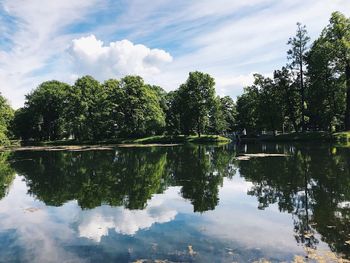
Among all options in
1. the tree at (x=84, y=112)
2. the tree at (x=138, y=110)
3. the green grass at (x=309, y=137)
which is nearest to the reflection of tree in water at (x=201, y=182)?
the green grass at (x=309, y=137)

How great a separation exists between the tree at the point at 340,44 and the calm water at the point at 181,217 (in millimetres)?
44781

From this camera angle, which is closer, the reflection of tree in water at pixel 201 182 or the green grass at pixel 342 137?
the reflection of tree in water at pixel 201 182

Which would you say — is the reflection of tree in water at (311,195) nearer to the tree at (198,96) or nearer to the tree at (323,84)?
the tree at (323,84)

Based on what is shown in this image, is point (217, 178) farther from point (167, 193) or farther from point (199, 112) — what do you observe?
point (199, 112)

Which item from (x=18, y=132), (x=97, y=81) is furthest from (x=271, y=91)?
(x=18, y=132)

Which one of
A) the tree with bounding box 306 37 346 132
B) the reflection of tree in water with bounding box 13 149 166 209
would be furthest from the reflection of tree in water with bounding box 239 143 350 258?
the tree with bounding box 306 37 346 132

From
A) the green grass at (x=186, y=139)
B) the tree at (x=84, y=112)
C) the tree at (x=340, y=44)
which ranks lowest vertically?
the green grass at (x=186, y=139)

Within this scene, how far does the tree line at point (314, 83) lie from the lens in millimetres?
67000

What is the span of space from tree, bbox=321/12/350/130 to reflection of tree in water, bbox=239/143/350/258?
1631 inches

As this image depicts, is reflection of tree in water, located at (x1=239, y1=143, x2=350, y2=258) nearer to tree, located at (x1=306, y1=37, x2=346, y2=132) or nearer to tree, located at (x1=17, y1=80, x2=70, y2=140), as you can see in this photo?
tree, located at (x1=306, y1=37, x2=346, y2=132)

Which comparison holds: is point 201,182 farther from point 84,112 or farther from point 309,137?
point 84,112

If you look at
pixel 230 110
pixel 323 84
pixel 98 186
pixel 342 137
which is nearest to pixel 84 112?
pixel 323 84

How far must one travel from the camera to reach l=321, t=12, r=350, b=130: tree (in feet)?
213

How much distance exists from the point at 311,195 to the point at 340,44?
55604mm
